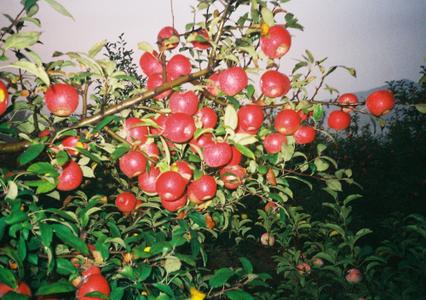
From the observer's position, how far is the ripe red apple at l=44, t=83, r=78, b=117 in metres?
1.44

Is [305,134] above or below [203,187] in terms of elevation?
above

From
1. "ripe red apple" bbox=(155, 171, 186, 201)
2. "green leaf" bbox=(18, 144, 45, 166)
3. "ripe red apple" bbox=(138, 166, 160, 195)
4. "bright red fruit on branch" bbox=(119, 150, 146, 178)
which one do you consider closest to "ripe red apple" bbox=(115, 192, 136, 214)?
"ripe red apple" bbox=(138, 166, 160, 195)

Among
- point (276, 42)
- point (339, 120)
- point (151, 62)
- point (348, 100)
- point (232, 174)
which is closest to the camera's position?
point (276, 42)

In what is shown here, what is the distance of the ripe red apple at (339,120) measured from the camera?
208 cm

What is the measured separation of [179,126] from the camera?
1.46 m

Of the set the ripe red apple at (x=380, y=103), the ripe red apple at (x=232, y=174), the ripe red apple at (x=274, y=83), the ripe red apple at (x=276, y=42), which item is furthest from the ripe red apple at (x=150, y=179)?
the ripe red apple at (x=380, y=103)

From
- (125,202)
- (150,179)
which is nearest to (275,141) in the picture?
(150,179)

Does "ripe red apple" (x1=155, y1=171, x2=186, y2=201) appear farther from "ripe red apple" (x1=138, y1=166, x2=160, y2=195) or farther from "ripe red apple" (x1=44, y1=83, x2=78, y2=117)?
"ripe red apple" (x1=44, y1=83, x2=78, y2=117)

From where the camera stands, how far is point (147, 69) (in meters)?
1.76

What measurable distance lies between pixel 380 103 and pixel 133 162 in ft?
5.27

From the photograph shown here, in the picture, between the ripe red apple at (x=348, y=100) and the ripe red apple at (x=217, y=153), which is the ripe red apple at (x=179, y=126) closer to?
the ripe red apple at (x=217, y=153)

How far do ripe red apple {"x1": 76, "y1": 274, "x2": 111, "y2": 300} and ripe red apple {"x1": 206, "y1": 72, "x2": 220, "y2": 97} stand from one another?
1199mm

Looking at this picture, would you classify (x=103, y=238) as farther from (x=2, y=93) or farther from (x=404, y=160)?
(x=404, y=160)

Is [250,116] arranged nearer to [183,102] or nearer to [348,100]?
[183,102]
